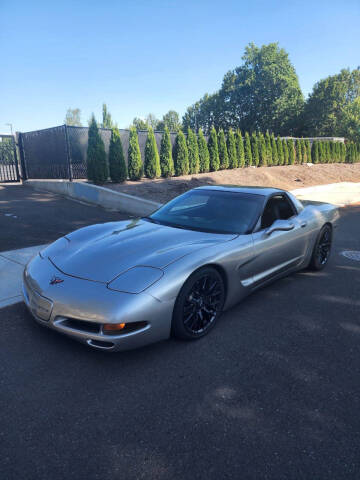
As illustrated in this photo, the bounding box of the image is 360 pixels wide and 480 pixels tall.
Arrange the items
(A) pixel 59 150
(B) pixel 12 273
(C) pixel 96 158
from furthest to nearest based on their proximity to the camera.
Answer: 1. (A) pixel 59 150
2. (C) pixel 96 158
3. (B) pixel 12 273

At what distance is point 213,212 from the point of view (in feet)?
13.8

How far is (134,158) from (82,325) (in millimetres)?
11218

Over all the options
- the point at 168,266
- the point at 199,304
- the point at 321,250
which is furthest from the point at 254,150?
the point at 168,266

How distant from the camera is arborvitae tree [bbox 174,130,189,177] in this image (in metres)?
15.1

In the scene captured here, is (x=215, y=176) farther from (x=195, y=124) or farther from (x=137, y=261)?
(x=195, y=124)

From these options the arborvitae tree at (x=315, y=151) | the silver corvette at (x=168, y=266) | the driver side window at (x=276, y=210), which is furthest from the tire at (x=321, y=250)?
the arborvitae tree at (x=315, y=151)

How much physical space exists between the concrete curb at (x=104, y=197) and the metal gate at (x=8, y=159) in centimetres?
311

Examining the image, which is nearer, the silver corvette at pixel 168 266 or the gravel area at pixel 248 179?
the silver corvette at pixel 168 266

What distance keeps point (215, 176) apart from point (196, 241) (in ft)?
42.2

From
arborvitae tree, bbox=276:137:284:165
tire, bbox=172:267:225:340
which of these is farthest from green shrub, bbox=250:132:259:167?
tire, bbox=172:267:225:340

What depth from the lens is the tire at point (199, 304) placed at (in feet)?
9.77

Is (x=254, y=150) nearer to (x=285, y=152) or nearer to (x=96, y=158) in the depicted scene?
(x=285, y=152)

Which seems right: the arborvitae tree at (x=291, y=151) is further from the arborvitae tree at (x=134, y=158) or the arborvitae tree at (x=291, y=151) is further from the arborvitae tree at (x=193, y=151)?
the arborvitae tree at (x=134, y=158)

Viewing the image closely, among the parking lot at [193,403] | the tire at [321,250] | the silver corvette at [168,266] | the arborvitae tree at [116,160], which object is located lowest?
the parking lot at [193,403]
